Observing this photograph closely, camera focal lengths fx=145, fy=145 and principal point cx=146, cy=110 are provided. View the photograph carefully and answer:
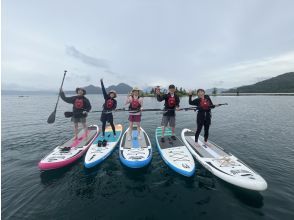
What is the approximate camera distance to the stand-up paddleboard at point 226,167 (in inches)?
224

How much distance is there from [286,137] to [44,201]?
1838 cm

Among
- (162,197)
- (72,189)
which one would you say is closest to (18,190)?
(72,189)

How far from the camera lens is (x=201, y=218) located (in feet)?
16.6

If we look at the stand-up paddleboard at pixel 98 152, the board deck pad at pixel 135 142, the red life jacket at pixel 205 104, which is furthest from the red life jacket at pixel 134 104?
the red life jacket at pixel 205 104

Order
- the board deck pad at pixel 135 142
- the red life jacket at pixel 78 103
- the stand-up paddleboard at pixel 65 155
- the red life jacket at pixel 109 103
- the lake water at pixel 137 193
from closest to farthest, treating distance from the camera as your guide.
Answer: the lake water at pixel 137 193 < the stand-up paddleboard at pixel 65 155 < the board deck pad at pixel 135 142 < the red life jacket at pixel 78 103 < the red life jacket at pixel 109 103

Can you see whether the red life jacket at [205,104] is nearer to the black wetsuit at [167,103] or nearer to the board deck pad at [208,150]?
the black wetsuit at [167,103]

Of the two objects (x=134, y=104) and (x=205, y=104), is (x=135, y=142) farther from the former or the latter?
(x=205, y=104)

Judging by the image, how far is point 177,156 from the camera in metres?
8.20

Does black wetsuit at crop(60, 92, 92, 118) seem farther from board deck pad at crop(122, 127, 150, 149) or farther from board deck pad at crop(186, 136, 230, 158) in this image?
board deck pad at crop(186, 136, 230, 158)

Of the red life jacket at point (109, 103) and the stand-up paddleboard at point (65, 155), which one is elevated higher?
the red life jacket at point (109, 103)

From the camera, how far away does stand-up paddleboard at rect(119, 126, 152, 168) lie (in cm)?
747

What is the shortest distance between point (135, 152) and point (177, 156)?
2411mm

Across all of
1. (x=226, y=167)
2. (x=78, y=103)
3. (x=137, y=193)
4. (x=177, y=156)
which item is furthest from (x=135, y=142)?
(x=226, y=167)

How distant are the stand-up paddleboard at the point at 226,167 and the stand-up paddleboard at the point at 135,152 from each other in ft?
9.47
